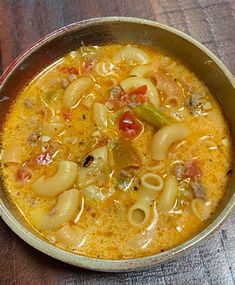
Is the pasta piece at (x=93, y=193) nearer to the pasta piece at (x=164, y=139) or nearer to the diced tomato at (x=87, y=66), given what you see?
the pasta piece at (x=164, y=139)

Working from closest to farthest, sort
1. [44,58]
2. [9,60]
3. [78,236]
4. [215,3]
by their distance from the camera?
[78,236] → [44,58] → [9,60] → [215,3]

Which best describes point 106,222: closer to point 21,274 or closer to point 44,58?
point 21,274

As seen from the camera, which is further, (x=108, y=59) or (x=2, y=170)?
(x=108, y=59)

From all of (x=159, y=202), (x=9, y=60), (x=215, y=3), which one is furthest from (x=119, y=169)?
(x=215, y=3)

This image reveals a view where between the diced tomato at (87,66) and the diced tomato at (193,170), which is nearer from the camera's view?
the diced tomato at (193,170)

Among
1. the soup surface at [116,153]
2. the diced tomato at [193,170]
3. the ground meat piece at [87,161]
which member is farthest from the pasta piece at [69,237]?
the diced tomato at [193,170]

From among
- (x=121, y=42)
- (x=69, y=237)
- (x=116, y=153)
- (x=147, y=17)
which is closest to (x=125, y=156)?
(x=116, y=153)
